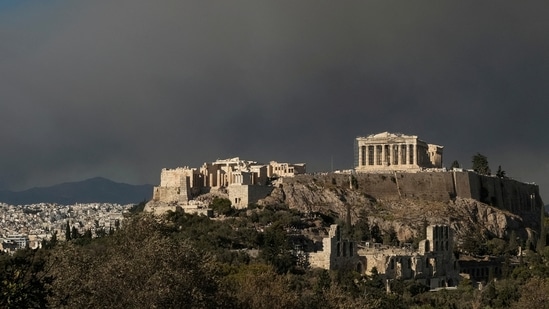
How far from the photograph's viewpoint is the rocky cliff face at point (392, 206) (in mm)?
93312

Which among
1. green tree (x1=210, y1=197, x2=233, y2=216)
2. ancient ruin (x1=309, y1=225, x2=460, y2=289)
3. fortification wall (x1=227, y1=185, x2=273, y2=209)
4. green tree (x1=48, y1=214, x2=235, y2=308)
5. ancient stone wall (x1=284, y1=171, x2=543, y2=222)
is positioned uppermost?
ancient stone wall (x1=284, y1=171, x2=543, y2=222)

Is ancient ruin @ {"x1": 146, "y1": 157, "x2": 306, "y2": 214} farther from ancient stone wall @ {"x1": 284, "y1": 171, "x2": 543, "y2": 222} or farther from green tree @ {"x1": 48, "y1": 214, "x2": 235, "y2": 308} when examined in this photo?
green tree @ {"x1": 48, "y1": 214, "x2": 235, "y2": 308}

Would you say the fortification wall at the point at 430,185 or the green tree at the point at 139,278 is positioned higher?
the fortification wall at the point at 430,185

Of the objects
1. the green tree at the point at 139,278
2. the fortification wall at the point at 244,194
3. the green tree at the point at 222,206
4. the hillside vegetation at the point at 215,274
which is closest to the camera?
the hillside vegetation at the point at 215,274

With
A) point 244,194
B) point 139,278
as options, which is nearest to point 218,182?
point 244,194

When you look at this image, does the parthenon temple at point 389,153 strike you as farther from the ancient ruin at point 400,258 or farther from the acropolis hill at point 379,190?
the ancient ruin at point 400,258

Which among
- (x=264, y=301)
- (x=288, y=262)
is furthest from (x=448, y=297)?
(x=264, y=301)

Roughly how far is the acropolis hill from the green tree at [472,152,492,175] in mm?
2309

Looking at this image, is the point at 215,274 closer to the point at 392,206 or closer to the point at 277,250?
the point at 277,250

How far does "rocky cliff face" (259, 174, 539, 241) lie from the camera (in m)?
93.3

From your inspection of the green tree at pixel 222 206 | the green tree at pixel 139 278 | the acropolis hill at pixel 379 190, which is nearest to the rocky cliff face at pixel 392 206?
the acropolis hill at pixel 379 190

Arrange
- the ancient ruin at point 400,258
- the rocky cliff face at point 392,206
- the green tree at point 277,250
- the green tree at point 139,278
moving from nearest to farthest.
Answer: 1. the green tree at point 139,278
2. the green tree at point 277,250
3. the ancient ruin at point 400,258
4. the rocky cliff face at point 392,206

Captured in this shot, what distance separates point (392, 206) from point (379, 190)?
240 centimetres

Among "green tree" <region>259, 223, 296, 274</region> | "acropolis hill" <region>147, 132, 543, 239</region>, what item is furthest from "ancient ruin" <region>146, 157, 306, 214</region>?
"green tree" <region>259, 223, 296, 274</region>
